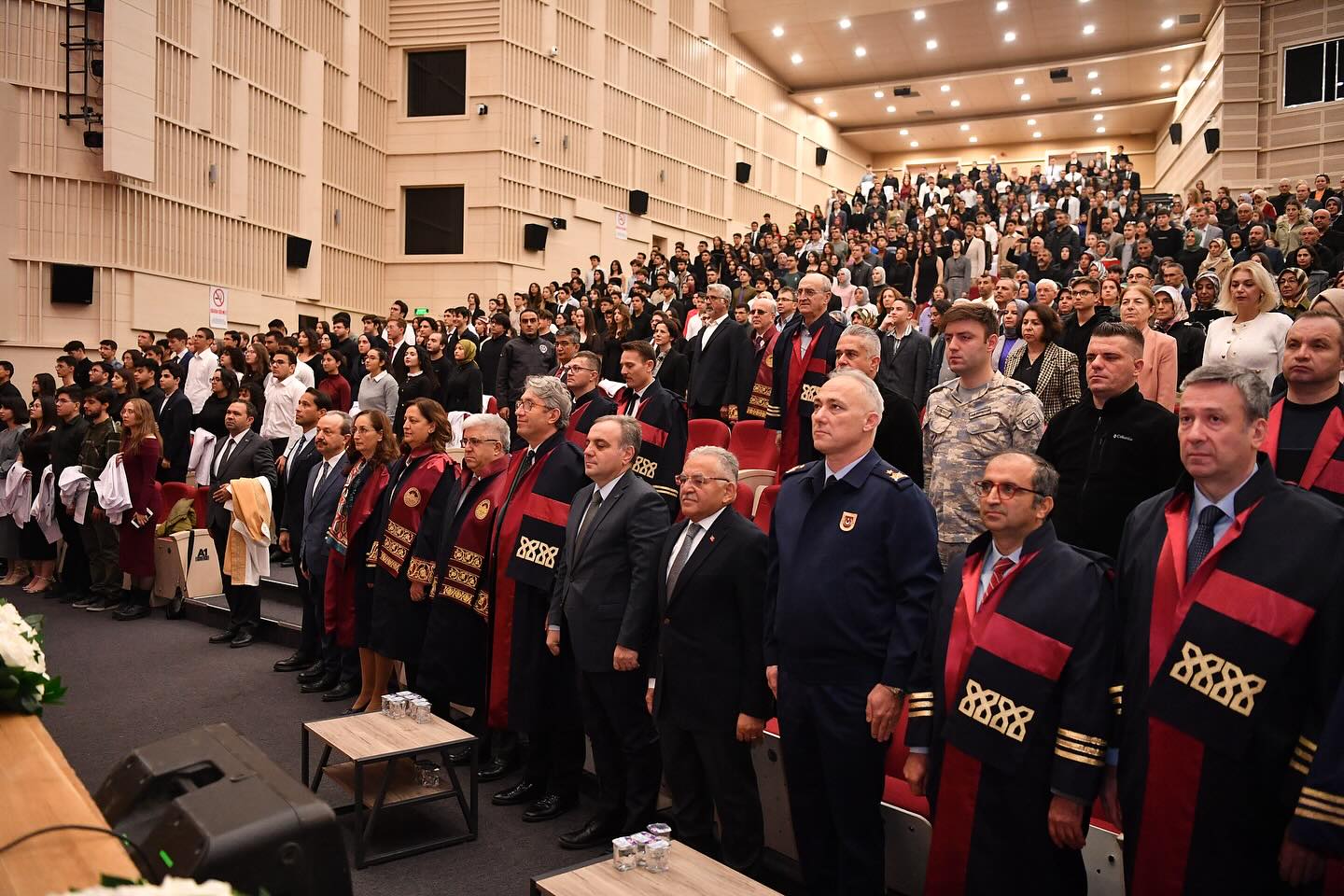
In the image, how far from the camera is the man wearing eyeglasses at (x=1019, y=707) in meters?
2.16

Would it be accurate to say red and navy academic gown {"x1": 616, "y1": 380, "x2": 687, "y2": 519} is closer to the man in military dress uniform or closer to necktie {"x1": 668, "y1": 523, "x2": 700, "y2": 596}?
necktie {"x1": 668, "y1": 523, "x2": 700, "y2": 596}

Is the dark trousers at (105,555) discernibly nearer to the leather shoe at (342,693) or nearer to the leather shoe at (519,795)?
the leather shoe at (342,693)

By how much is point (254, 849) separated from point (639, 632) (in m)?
1.97

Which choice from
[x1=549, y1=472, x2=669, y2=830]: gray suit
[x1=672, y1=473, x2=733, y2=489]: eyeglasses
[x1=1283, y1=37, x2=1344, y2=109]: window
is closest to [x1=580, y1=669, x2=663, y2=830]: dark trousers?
[x1=549, y1=472, x2=669, y2=830]: gray suit

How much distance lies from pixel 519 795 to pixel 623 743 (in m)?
0.66

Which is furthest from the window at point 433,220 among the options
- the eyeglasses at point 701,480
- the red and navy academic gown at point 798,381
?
the eyeglasses at point 701,480

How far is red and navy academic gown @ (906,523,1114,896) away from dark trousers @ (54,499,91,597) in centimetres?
702

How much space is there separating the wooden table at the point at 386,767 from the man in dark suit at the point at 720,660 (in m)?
0.89

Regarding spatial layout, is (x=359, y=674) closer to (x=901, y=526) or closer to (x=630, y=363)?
(x=630, y=363)

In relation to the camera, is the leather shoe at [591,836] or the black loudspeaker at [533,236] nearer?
the leather shoe at [591,836]

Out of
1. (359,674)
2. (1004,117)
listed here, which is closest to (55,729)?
(359,674)

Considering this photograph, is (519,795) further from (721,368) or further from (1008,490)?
(721,368)

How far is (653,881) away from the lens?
2.42 m

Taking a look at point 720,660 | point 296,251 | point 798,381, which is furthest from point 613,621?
point 296,251
